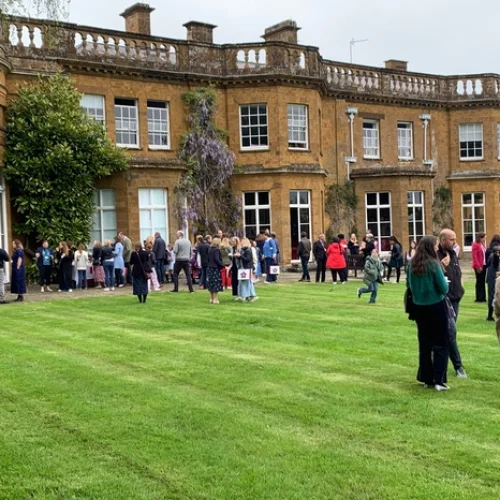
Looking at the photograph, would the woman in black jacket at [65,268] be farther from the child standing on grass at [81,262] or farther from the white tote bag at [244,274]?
the white tote bag at [244,274]

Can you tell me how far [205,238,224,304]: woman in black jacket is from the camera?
56.7 ft

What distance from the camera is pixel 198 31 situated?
29.6m

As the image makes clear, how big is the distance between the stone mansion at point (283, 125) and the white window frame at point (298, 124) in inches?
2.4

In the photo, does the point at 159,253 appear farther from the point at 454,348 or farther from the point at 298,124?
the point at 454,348

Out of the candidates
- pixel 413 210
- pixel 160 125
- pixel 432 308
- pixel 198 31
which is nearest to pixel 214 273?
pixel 432 308

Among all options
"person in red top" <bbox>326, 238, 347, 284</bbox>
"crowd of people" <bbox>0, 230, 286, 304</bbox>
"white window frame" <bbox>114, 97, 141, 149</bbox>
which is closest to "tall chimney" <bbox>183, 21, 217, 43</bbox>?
"white window frame" <bbox>114, 97, 141, 149</bbox>

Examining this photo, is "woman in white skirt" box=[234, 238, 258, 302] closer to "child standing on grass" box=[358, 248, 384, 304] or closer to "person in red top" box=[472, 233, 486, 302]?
"child standing on grass" box=[358, 248, 384, 304]

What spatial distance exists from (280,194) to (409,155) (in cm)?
961

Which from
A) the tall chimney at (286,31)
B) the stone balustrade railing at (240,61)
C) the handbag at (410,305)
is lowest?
the handbag at (410,305)

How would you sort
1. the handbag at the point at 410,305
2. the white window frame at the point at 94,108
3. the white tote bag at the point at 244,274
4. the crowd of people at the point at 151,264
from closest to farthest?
the handbag at the point at 410,305 < the white tote bag at the point at 244,274 < the crowd of people at the point at 151,264 < the white window frame at the point at 94,108

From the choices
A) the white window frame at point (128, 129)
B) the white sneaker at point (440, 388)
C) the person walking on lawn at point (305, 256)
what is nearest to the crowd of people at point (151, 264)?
the person walking on lawn at point (305, 256)

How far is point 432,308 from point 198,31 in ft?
77.6

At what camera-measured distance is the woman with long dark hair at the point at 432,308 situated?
327 inches

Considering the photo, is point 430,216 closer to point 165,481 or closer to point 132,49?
point 132,49
